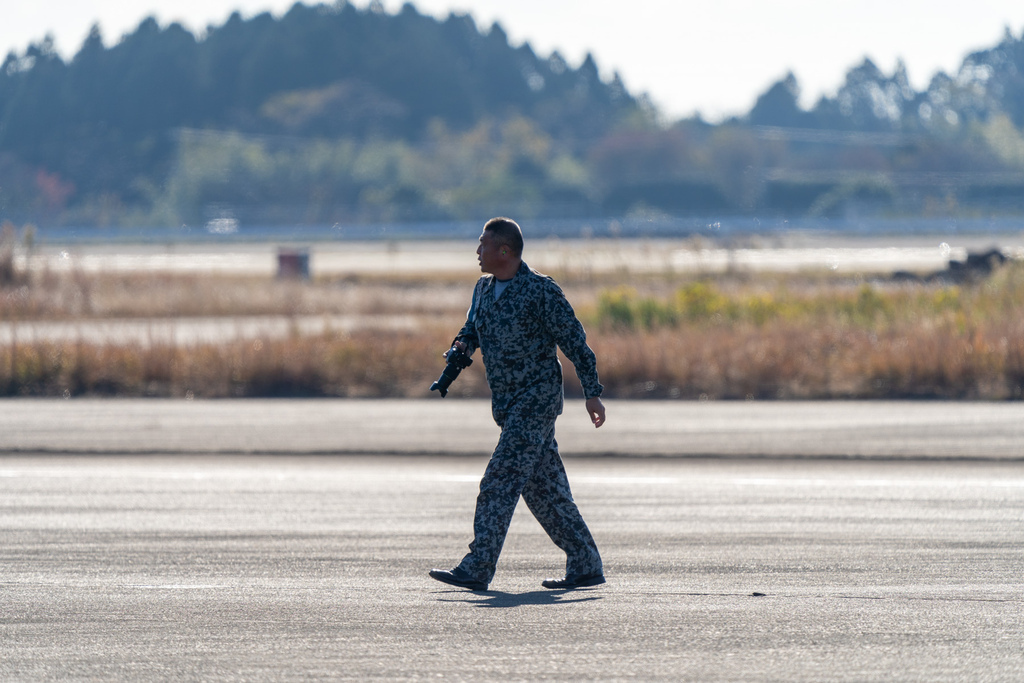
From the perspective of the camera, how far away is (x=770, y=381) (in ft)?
51.4

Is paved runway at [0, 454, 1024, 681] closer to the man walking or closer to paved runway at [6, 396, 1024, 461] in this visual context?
the man walking

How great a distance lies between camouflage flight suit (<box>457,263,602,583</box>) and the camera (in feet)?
20.1

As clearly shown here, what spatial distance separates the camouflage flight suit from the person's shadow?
104 mm

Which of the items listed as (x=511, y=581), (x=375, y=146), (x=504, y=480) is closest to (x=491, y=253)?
(x=504, y=480)

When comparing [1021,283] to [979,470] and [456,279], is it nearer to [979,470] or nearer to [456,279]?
[979,470]

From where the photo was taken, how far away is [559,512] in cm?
637

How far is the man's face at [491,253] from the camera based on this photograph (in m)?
6.14

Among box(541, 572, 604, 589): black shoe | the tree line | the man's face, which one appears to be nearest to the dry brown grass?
box(541, 572, 604, 589): black shoe

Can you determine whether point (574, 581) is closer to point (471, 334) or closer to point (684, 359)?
point (471, 334)

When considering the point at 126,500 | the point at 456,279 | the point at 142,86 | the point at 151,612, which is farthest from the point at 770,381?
the point at 142,86

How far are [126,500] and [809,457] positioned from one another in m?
5.74

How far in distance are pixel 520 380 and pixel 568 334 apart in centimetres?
33

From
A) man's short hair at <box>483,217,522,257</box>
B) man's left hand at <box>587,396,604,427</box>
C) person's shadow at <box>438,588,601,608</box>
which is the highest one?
man's short hair at <box>483,217,522,257</box>

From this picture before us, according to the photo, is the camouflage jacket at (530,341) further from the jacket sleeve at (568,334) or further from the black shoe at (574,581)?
the black shoe at (574,581)
